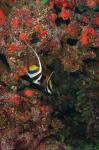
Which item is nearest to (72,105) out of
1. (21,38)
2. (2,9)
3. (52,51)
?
(52,51)

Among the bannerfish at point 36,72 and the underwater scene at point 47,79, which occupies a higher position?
the bannerfish at point 36,72

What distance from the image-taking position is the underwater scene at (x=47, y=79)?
6.11 metres

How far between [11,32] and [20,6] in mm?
802

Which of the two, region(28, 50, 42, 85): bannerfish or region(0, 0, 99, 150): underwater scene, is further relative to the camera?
region(0, 0, 99, 150): underwater scene

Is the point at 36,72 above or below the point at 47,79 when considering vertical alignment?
above

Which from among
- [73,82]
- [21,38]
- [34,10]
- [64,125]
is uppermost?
[34,10]

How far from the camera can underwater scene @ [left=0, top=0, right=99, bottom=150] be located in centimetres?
611

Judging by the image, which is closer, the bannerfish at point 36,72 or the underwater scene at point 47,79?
the bannerfish at point 36,72

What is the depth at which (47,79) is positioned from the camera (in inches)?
255

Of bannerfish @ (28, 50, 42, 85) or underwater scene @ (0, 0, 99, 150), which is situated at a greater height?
bannerfish @ (28, 50, 42, 85)

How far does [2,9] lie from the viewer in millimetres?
7859

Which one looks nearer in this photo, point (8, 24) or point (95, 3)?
point (8, 24)

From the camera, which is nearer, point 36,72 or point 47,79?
point 36,72

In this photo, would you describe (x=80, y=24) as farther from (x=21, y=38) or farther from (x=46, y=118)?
(x=46, y=118)
